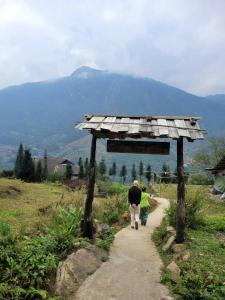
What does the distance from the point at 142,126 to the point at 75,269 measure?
4905 millimetres

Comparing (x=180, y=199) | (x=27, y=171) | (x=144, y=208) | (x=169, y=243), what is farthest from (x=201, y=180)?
(x=180, y=199)

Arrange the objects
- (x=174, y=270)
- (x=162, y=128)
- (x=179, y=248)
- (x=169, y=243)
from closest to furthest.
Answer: (x=174, y=270) < (x=179, y=248) < (x=162, y=128) < (x=169, y=243)

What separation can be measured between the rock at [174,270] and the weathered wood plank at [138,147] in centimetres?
362

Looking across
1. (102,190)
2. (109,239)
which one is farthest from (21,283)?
(102,190)

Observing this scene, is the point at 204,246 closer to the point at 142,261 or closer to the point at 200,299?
the point at 142,261

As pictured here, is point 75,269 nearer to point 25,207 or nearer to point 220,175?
point 25,207

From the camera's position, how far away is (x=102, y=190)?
49.8 m

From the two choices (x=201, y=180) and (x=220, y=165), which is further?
(x=201, y=180)

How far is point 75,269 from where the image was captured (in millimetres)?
11688

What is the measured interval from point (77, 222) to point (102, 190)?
3579 centimetres

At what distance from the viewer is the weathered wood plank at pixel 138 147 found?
14609 mm

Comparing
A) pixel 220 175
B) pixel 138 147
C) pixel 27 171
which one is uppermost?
pixel 27 171

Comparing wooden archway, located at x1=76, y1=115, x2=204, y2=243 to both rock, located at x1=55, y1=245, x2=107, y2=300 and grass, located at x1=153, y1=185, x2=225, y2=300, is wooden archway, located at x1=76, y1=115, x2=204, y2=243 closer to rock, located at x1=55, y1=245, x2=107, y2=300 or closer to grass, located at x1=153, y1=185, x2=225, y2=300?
grass, located at x1=153, y1=185, x2=225, y2=300

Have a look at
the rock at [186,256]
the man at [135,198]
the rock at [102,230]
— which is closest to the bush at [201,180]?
the man at [135,198]
